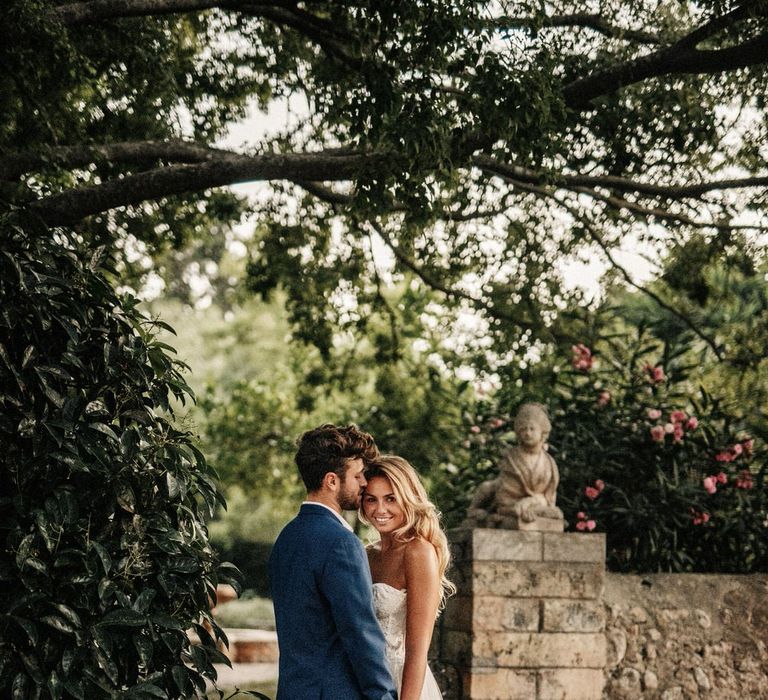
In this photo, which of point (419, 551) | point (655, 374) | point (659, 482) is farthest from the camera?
point (655, 374)

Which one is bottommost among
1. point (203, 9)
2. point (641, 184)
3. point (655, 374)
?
point (655, 374)

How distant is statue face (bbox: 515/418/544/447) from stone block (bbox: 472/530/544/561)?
1.97ft

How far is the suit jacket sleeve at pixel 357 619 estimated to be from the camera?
10.2ft

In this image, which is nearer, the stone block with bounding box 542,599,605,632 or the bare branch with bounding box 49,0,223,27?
the bare branch with bounding box 49,0,223,27

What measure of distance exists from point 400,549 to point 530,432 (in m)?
2.93

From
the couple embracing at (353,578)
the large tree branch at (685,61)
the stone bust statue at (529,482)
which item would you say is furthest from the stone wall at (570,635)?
the large tree branch at (685,61)

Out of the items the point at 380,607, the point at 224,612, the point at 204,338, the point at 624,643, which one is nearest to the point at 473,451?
the point at 624,643

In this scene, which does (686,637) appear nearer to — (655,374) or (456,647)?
(456,647)

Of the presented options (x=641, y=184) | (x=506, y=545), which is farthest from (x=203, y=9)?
(x=506, y=545)

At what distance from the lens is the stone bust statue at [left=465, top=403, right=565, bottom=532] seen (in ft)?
21.7

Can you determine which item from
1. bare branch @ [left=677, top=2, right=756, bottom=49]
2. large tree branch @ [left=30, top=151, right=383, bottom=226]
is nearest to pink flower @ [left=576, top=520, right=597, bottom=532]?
large tree branch @ [left=30, top=151, right=383, bottom=226]

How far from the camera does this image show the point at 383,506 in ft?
12.4

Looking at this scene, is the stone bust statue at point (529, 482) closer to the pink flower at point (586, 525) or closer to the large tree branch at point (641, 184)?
the pink flower at point (586, 525)

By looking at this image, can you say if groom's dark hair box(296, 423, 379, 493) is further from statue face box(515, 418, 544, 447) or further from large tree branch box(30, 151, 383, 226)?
statue face box(515, 418, 544, 447)
